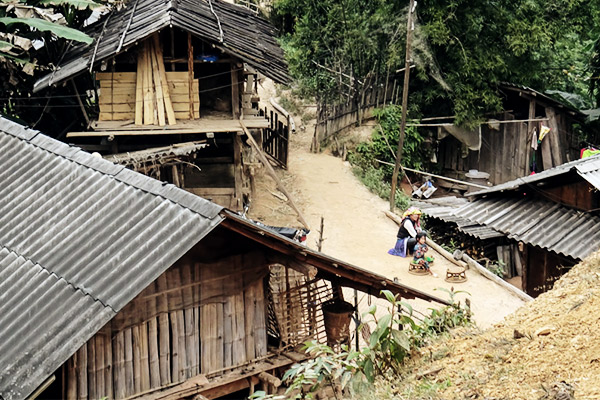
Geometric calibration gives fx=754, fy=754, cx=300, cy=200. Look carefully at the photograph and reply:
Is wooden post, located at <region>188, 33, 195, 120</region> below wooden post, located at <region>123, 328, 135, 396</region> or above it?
above

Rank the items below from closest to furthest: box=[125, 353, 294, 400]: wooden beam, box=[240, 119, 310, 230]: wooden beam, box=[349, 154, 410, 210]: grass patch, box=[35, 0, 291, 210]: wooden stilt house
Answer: box=[125, 353, 294, 400]: wooden beam
box=[35, 0, 291, 210]: wooden stilt house
box=[240, 119, 310, 230]: wooden beam
box=[349, 154, 410, 210]: grass patch

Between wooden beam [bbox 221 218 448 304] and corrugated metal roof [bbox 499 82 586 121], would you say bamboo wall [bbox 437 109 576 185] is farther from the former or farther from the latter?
wooden beam [bbox 221 218 448 304]

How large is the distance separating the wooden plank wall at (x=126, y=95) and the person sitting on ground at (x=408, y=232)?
5.52 metres

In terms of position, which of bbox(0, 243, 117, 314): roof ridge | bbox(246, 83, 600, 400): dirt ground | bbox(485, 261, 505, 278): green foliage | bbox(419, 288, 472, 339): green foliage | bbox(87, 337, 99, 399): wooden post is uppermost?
bbox(0, 243, 117, 314): roof ridge

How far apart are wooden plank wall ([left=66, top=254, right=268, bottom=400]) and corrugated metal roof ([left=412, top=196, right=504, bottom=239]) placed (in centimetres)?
709

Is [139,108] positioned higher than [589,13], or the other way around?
[589,13]

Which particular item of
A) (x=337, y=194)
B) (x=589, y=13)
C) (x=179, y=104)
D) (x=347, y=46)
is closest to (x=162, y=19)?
(x=179, y=104)

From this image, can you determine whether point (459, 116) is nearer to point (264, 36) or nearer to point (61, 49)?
point (264, 36)

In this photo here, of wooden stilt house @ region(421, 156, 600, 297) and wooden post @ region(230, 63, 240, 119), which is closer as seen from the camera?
wooden stilt house @ region(421, 156, 600, 297)

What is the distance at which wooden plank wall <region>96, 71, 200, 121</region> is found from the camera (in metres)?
17.4

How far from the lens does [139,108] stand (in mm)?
17500

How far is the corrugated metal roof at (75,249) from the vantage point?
20.5 feet

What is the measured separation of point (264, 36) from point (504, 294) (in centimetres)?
1017

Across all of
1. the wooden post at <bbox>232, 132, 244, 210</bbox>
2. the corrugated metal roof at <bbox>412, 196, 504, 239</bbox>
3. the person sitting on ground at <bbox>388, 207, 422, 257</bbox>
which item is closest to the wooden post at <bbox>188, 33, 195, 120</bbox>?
the wooden post at <bbox>232, 132, 244, 210</bbox>
